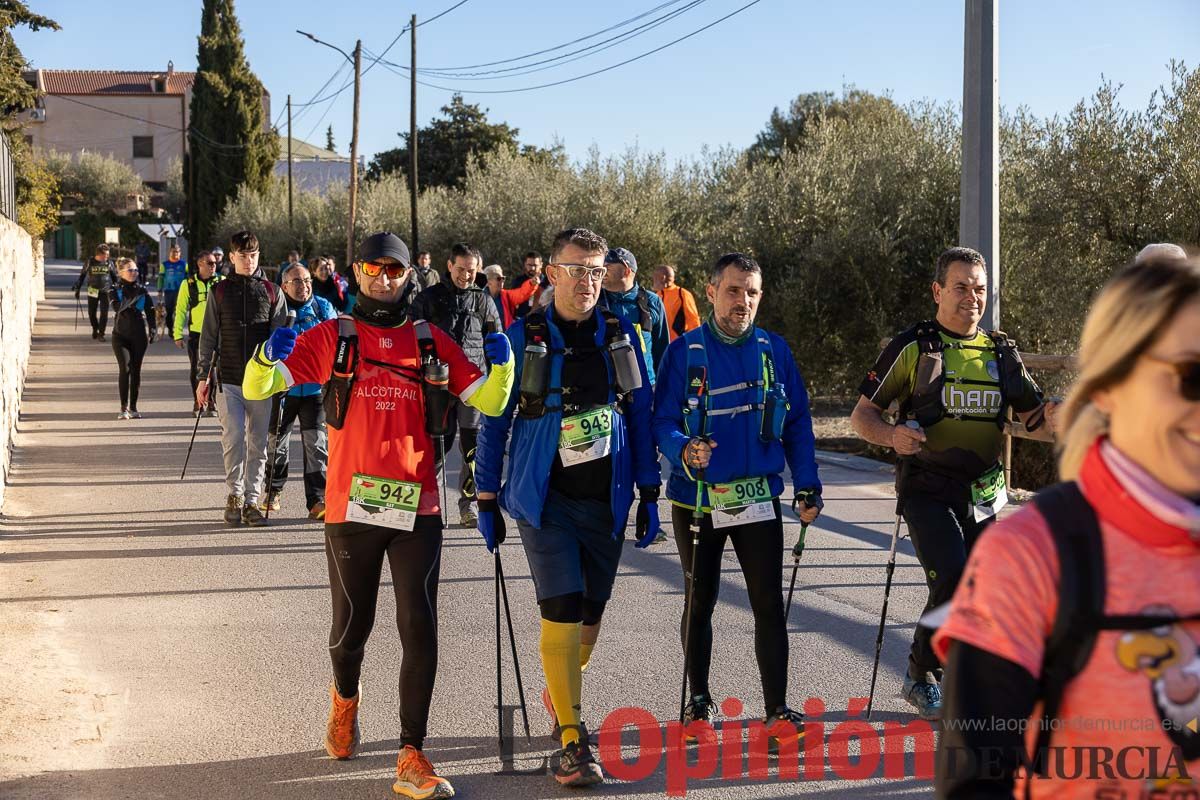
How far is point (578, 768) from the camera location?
509 cm

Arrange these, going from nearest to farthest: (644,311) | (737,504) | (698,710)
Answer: (737,504) → (698,710) → (644,311)

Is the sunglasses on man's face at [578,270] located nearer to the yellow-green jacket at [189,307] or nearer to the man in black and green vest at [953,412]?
the man in black and green vest at [953,412]

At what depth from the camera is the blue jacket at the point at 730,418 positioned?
220 inches

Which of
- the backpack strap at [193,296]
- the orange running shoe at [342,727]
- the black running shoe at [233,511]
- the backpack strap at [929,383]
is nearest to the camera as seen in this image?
the orange running shoe at [342,727]

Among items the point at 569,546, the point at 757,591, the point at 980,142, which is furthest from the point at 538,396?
the point at 980,142

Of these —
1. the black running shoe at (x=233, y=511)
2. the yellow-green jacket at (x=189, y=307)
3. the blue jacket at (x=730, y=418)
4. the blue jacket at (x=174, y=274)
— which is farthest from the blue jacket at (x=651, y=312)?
the blue jacket at (x=174, y=274)

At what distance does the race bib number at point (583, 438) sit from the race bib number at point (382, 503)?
61 centimetres

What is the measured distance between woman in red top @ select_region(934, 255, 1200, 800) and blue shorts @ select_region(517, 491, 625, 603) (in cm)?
319

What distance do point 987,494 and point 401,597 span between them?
8.23 feet

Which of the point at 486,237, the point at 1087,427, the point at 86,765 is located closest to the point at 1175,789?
the point at 1087,427

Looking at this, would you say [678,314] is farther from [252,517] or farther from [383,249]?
[383,249]

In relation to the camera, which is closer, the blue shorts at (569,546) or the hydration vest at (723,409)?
the blue shorts at (569,546)

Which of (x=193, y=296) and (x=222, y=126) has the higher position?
(x=222, y=126)

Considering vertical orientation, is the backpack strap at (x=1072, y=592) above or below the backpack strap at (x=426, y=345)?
below
